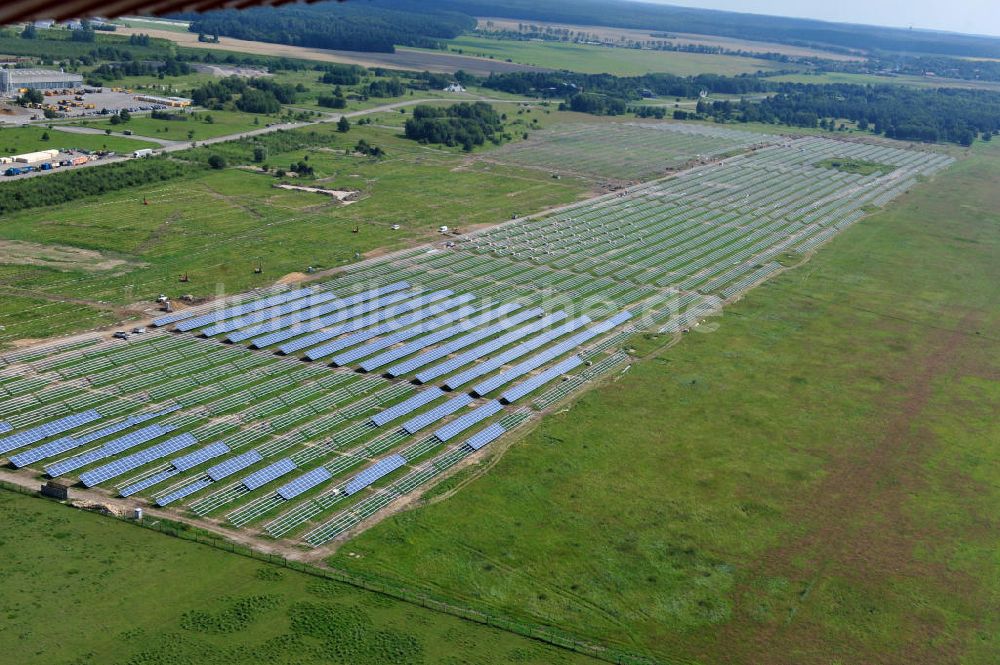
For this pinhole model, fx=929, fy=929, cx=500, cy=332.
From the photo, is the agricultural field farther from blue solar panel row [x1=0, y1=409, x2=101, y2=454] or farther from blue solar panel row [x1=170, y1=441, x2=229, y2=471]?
blue solar panel row [x1=0, y1=409, x2=101, y2=454]

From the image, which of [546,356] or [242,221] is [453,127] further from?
[546,356]

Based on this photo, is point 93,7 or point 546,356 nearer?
point 93,7

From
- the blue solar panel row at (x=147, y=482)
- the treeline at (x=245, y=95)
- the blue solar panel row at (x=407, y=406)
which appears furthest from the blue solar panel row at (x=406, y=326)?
A: the treeline at (x=245, y=95)

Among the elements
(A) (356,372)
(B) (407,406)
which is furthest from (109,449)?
(A) (356,372)

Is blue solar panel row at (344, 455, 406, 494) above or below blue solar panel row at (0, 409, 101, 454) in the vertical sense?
below

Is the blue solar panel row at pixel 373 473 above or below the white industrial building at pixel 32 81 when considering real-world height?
below

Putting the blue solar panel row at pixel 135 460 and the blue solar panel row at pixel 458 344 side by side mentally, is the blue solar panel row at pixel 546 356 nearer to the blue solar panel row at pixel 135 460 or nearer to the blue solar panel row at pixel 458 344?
the blue solar panel row at pixel 458 344

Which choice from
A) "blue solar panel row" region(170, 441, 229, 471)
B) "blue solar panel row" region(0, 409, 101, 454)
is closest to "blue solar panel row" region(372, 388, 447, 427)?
"blue solar panel row" region(170, 441, 229, 471)
